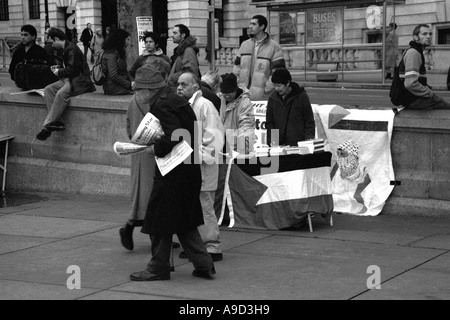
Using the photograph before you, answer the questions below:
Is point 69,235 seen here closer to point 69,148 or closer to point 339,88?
point 69,148

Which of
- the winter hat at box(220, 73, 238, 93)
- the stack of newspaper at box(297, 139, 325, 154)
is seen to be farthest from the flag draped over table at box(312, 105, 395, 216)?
the winter hat at box(220, 73, 238, 93)

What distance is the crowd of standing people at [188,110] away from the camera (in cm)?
742

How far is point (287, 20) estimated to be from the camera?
30000 millimetres

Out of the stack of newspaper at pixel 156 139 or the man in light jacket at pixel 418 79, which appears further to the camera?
the man in light jacket at pixel 418 79

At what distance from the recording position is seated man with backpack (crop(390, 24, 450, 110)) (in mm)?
10133

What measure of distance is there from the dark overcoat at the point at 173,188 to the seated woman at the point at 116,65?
11.9 feet

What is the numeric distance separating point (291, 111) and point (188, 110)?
A: 102 inches

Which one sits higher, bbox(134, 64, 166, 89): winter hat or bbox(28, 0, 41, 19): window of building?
bbox(28, 0, 41, 19): window of building

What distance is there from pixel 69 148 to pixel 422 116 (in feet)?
16.4

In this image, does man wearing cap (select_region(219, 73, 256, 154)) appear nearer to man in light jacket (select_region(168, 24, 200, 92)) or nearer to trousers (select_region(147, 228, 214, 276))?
man in light jacket (select_region(168, 24, 200, 92))

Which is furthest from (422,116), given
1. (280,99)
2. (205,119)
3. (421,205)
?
(205,119)

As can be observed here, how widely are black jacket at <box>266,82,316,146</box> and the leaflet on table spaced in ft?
9.02

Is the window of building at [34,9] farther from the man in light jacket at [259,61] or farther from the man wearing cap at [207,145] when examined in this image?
the man wearing cap at [207,145]

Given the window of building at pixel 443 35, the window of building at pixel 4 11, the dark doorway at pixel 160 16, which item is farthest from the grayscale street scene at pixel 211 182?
the window of building at pixel 4 11
